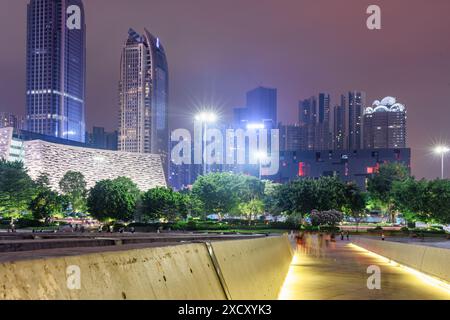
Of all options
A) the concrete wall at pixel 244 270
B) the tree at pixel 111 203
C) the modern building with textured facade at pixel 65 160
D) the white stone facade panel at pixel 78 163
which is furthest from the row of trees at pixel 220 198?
the concrete wall at pixel 244 270

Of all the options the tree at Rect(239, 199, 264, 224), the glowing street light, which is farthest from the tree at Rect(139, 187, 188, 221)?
the glowing street light

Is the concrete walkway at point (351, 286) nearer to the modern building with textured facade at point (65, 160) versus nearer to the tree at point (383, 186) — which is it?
the tree at point (383, 186)

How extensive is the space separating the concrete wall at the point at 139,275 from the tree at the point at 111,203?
9701 cm

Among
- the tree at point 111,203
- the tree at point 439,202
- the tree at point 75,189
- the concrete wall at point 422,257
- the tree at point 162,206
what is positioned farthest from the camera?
the tree at point 75,189

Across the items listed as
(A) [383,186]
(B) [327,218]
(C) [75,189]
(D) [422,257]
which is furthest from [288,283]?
(C) [75,189]

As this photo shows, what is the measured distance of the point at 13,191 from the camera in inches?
3999

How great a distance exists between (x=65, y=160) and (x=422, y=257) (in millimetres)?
157632

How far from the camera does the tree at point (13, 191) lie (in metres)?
100

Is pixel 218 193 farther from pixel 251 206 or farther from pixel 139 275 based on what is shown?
pixel 139 275

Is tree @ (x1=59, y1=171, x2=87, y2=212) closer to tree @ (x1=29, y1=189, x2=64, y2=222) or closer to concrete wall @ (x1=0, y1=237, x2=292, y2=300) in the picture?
tree @ (x1=29, y1=189, x2=64, y2=222)

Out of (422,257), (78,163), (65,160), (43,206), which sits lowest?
(43,206)

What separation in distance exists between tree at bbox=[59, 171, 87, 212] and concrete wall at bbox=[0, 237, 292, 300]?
141 m
